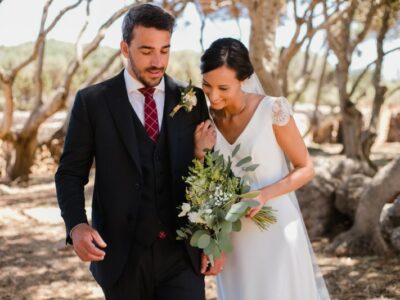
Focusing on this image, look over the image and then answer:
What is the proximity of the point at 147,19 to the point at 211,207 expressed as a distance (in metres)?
0.86

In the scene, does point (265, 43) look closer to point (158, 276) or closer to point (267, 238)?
point (267, 238)

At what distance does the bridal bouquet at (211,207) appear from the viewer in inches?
105

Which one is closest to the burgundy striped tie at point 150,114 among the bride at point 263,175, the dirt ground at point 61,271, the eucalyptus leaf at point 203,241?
the bride at point 263,175

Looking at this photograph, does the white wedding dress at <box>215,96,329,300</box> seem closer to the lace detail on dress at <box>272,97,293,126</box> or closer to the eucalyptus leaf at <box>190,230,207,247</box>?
the lace detail on dress at <box>272,97,293,126</box>

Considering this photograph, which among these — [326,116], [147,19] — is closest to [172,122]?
[147,19]

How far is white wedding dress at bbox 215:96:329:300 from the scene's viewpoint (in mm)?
3166

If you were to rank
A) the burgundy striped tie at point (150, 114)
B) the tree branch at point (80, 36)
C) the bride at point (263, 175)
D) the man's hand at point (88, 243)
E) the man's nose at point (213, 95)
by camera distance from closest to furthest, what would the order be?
the man's hand at point (88, 243), the burgundy striped tie at point (150, 114), the man's nose at point (213, 95), the bride at point (263, 175), the tree branch at point (80, 36)

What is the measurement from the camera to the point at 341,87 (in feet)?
36.3

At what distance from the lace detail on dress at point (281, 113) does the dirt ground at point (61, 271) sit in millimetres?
2841

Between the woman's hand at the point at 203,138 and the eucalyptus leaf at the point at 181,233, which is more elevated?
the woman's hand at the point at 203,138

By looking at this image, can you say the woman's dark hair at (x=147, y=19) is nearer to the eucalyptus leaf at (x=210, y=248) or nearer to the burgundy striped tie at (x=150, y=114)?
the burgundy striped tie at (x=150, y=114)

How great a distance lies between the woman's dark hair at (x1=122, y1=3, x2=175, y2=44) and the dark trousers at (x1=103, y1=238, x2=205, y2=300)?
3.02 feet

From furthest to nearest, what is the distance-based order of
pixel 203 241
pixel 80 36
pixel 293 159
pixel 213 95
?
pixel 80 36 → pixel 293 159 → pixel 213 95 → pixel 203 241

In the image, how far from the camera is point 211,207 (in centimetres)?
272
